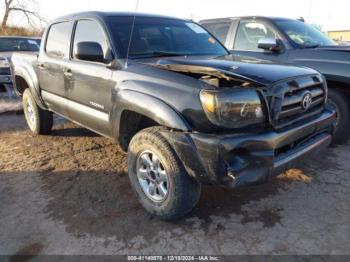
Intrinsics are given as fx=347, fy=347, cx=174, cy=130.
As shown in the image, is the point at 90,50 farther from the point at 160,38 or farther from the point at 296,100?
the point at 296,100

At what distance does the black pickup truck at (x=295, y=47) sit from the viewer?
467cm

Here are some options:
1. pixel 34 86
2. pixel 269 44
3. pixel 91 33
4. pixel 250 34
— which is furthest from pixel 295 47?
pixel 34 86

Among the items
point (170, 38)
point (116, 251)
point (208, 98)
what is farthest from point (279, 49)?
point (116, 251)

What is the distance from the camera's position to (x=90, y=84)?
3.77m

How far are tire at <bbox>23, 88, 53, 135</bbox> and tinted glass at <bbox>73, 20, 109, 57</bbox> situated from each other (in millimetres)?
1728

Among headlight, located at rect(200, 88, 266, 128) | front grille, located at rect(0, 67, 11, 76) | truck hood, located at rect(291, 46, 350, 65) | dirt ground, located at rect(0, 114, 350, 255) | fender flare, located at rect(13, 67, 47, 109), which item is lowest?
dirt ground, located at rect(0, 114, 350, 255)

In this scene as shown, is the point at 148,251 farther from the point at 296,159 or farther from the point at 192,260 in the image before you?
the point at 296,159

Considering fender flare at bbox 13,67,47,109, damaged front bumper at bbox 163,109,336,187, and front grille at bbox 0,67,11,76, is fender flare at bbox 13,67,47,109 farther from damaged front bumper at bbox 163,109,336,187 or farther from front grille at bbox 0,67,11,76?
front grille at bbox 0,67,11,76

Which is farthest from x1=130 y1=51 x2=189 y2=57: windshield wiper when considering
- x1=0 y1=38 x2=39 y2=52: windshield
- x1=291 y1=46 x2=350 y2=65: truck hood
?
x1=0 y1=38 x2=39 y2=52: windshield

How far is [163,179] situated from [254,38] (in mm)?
3600

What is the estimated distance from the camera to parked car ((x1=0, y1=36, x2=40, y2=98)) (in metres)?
9.01

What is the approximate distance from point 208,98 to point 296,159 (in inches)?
37.4

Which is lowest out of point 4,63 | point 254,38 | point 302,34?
point 4,63

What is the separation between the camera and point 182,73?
2.87 meters
